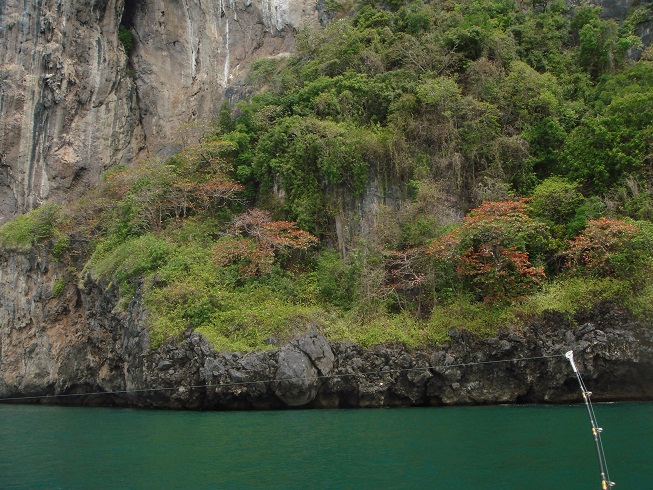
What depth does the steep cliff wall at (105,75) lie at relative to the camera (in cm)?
3288

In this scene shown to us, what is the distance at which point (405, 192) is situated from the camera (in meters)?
25.2

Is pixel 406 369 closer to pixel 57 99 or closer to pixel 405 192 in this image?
pixel 405 192

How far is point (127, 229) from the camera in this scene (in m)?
27.0

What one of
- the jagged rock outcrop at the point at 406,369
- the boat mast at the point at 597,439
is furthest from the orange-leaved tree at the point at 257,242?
the boat mast at the point at 597,439

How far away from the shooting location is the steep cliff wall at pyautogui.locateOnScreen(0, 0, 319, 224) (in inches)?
1294

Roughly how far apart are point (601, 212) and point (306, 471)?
14518 mm

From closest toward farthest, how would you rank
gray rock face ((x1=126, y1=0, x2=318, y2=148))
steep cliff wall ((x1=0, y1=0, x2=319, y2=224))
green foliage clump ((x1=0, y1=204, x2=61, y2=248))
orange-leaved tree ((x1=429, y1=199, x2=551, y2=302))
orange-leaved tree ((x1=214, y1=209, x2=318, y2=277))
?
orange-leaved tree ((x1=429, y1=199, x2=551, y2=302)) → orange-leaved tree ((x1=214, y1=209, x2=318, y2=277)) → green foliage clump ((x1=0, y1=204, x2=61, y2=248)) → steep cliff wall ((x1=0, y1=0, x2=319, y2=224)) → gray rock face ((x1=126, y1=0, x2=318, y2=148))

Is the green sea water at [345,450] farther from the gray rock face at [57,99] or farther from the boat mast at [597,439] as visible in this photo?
the gray rock face at [57,99]

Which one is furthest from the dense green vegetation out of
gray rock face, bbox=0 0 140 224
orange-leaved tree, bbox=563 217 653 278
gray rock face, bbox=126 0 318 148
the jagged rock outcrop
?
gray rock face, bbox=126 0 318 148

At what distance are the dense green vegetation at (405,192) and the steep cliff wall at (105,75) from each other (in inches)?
176

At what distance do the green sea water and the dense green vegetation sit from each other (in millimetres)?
3761

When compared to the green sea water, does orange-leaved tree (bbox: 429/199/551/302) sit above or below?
above

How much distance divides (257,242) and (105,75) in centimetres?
1731

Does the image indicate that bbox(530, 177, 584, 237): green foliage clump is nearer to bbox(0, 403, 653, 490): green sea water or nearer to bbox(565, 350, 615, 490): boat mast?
bbox(0, 403, 653, 490): green sea water
